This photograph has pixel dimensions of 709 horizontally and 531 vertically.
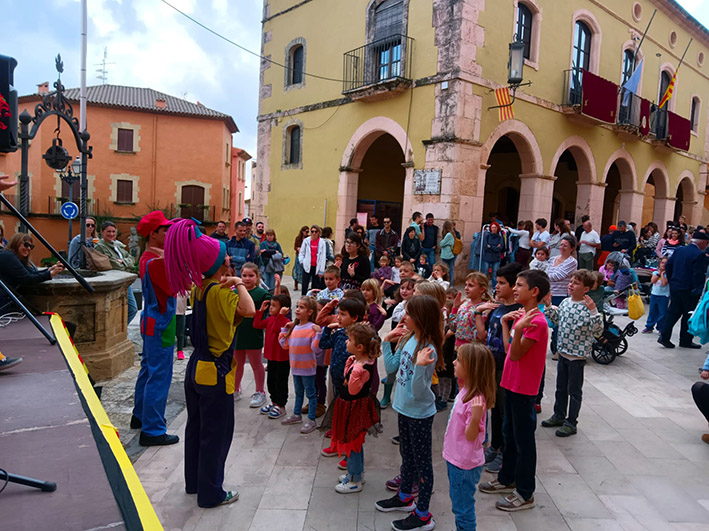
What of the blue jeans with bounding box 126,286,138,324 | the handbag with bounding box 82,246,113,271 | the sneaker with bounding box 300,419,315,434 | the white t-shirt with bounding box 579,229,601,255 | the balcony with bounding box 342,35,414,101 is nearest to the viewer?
the sneaker with bounding box 300,419,315,434

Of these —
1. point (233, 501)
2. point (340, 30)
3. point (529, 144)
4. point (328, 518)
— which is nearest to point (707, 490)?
point (328, 518)

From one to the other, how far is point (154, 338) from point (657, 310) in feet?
28.9

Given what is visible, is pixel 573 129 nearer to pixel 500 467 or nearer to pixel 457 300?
pixel 457 300

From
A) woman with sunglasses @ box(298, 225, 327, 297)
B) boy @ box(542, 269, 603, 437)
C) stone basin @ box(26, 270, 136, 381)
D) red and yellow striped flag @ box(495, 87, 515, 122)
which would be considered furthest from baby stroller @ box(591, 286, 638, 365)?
red and yellow striped flag @ box(495, 87, 515, 122)

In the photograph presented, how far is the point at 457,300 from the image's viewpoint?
517cm

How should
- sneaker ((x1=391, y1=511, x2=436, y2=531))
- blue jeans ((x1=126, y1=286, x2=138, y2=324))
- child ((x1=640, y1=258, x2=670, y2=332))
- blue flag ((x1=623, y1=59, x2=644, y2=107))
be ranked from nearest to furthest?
1. sneaker ((x1=391, y1=511, x2=436, y2=531))
2. blue jeans ((x1=126, y1=286, x2=138, y2=324))
3. child ((x1=640, y1=258, x2=670, y2=332))
4. blue flag ((x1=623, y1=59, x2=644, y2=107))

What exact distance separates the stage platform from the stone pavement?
1107 millimetres

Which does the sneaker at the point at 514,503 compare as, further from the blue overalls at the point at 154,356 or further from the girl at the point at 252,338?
the blue overalls at the point at 154,356

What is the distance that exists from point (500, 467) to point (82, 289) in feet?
15.6

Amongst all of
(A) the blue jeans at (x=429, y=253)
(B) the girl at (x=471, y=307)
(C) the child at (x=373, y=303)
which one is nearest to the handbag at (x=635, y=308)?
(B) the girl at (x=471, y=307)

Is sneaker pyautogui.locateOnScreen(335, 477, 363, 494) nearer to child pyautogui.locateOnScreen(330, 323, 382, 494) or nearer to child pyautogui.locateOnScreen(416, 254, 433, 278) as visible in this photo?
child pyautogui.locateOnScreen(330, 323, 382, 494)

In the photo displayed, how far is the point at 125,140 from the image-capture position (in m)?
30.5

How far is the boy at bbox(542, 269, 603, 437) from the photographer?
4562 mm

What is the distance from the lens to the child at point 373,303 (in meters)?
5.04
